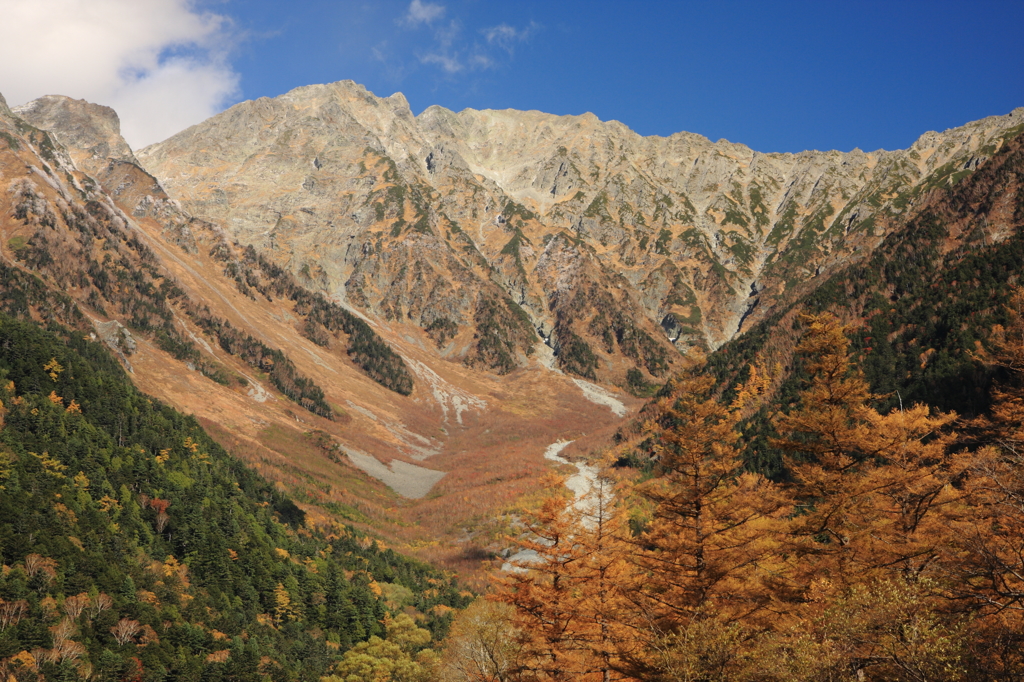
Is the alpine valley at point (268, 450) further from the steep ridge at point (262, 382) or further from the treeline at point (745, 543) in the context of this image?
the treeline at point (745, 543)

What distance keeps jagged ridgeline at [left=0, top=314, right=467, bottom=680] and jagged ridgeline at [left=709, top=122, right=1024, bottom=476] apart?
183ft

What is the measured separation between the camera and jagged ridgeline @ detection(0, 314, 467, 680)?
53844 mm

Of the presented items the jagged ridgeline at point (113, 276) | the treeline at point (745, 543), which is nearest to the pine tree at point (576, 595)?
the treeline at point (745, 543)

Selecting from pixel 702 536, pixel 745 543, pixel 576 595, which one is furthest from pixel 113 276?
pixel 745 543

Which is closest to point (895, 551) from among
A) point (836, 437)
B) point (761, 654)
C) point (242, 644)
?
point (836, 437)

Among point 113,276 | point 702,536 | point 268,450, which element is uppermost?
point 113,276

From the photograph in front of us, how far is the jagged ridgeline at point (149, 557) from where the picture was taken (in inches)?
2120

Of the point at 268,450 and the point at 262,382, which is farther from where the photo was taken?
the point at 262,382

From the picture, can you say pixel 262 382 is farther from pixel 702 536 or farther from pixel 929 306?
pixel 702 536

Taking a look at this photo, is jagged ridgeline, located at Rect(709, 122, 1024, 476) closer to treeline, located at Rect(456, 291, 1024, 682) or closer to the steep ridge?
treeline, located at Rect(456, 291, 1024, 682)

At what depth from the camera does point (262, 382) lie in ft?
488

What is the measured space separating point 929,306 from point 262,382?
465 ft

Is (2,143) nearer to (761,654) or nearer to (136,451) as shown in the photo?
(136,451)

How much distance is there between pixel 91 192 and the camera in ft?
601
